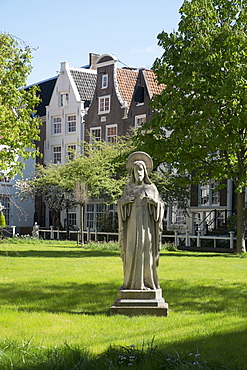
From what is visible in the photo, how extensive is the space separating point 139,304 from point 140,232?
44.3 inches

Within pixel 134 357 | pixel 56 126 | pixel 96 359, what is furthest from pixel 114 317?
pixel 56 126

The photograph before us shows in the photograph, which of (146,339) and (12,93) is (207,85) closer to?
(12,93)

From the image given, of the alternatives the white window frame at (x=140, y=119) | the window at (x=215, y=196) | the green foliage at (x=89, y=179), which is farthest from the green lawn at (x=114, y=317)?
the white window frame at (x=140, y=119)

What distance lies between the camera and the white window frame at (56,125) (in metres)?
51.2

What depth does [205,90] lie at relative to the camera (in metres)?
24.2

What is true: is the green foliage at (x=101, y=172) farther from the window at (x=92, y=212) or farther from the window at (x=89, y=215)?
the window at (x=89, y=215)

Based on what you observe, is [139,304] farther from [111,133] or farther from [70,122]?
[70,122]

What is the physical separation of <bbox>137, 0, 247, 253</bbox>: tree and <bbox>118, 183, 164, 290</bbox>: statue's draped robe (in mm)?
13443

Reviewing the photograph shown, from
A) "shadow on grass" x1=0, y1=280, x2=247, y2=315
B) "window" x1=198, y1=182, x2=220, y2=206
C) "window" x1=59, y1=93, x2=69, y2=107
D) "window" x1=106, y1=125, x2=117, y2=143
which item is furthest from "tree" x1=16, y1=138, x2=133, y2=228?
"shadow on grass" x1=0, y1=280, x2=247, y2=315

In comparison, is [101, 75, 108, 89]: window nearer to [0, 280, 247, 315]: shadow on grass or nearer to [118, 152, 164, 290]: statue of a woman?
[0, 280, 247, 315]: shadow on grass

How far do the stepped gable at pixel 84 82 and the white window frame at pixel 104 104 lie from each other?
121 inches

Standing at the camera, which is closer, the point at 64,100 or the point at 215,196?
the point at 215,196

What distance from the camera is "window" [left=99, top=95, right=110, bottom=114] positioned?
46906 millimetres

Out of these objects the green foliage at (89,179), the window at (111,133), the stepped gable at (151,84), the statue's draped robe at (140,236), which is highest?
the stepped gable at (151,84)
